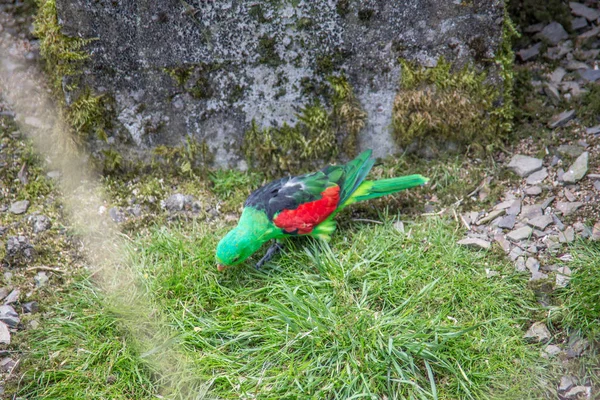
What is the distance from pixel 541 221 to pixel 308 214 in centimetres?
183

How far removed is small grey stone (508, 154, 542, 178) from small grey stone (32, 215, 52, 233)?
13.0 ft

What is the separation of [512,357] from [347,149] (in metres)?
2.27

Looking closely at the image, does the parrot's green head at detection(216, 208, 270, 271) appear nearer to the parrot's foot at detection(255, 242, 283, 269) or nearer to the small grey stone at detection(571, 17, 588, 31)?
the parrot's foot at detection(255, 242, 283, 269)

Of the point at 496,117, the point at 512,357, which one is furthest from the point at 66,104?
the point at 512,357

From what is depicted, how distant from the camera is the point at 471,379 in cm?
384

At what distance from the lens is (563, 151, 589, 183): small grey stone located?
15.8 ft

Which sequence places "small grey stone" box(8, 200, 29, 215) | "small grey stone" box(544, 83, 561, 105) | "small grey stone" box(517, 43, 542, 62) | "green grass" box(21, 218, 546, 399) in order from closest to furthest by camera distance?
"green grass" box(21, 218, 546, 399), "small grey stone" box(8, 200, 29, 215), "small grey stone" box(544, 83, 561, 105), "small grey stone" box(517, 43, 542, 62)

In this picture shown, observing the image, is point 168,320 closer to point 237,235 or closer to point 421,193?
point 237,235

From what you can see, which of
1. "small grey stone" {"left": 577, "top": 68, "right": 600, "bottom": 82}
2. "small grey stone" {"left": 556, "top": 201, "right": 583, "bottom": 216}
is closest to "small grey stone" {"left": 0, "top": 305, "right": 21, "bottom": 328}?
"small grey stone" {"left": 556, "top": 201, "right": 583, "bottom": 216}

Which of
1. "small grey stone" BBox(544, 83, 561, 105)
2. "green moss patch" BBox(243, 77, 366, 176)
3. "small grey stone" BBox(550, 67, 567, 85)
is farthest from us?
"small grey stone" BBox(550, 67, 567, 85)

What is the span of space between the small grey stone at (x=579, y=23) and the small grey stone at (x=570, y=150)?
1556 mm

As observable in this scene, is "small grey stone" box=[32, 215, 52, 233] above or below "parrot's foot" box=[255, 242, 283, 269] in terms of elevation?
above

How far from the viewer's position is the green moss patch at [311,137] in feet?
16.8

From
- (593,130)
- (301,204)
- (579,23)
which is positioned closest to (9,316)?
(301,204)
